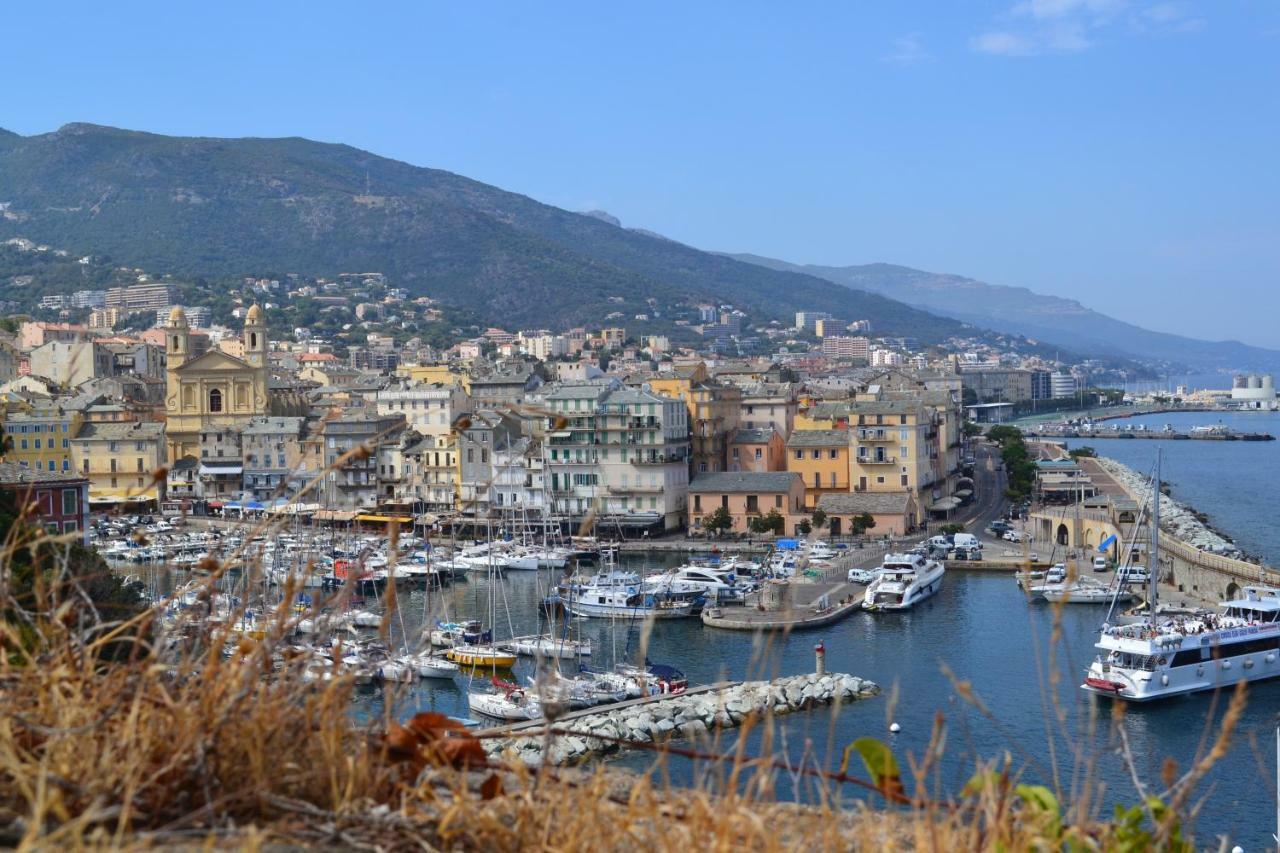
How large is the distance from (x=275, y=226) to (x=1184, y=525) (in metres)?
102

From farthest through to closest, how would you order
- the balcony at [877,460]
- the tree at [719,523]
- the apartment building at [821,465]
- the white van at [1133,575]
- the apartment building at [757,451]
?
Answer: the apartment building at [757,451]
the apartment building at [821,465]
the balcony at [877,460]
the tree at [719,523]
the white van at [1133,575]

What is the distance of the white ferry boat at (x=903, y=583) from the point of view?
781 inches

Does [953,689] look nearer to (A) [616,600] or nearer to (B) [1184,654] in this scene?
(B) [1184,654]

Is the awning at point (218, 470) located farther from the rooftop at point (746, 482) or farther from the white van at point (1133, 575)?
the white van at point (1133, 575)

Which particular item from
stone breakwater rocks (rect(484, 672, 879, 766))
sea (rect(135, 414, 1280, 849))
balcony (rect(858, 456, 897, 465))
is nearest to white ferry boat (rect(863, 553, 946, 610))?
sea (rect(135, 414, 1280, 849))

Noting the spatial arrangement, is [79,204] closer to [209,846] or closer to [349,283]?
[349,283]

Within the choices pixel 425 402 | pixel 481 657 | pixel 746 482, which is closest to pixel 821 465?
pixel 746 482

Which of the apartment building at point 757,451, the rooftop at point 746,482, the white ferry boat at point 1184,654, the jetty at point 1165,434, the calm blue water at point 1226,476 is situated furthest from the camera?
the jetty at point 1165,434

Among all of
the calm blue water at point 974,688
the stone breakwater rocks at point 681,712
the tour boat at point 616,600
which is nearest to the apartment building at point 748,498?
the calm blue water at point 974,688

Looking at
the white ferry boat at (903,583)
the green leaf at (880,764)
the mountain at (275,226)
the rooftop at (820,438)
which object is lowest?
the white ferry boat at (903,583)

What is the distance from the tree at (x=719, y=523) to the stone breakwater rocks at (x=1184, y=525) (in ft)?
27.0

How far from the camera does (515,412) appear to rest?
1.94m

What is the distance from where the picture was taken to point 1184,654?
48.4ft

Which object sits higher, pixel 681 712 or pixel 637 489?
pixel 637 489
